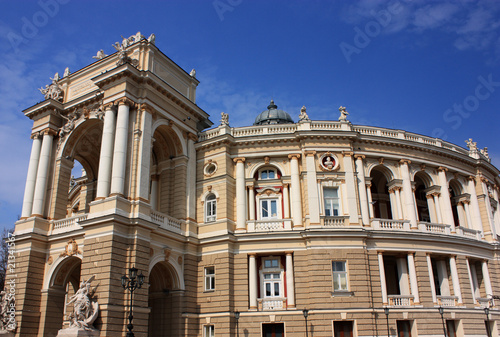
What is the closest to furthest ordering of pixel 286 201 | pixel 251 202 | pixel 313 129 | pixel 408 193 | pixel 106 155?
pixel 106 155, pixel 286 201, pixel 251 202, pixel 313 129, pixel 408 193

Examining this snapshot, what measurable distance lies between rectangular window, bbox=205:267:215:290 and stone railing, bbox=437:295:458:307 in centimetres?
1516

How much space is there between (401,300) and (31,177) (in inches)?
1045

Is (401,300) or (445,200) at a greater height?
(445,200)

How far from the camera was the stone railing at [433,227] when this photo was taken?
3139 centimetres

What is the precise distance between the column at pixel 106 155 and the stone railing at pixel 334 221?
46.0 feet

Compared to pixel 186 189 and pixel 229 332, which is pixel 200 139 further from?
pixel 229 332

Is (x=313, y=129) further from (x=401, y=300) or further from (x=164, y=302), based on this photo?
(x=164, y=302)

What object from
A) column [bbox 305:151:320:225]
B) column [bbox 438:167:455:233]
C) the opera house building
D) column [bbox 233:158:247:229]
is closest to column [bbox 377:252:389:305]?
the opera house building

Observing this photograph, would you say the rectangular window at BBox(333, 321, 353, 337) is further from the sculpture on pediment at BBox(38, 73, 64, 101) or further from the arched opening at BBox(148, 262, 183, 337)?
the sculpture on pediment at BBox(38, 73, 64, 101)

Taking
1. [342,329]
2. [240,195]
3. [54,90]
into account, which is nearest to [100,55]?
[54,90]

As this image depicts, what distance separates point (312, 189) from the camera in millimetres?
30422

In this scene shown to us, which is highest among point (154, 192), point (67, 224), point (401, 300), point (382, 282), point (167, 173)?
point (167, 173)

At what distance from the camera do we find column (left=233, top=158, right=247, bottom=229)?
30.6m

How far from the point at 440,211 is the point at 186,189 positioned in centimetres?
1904
